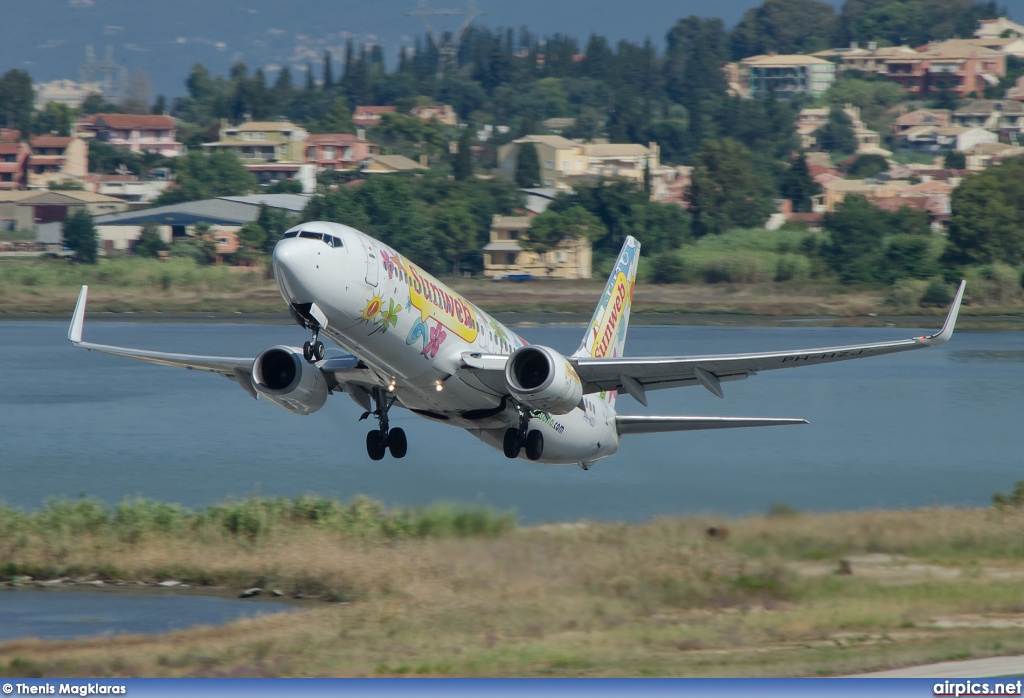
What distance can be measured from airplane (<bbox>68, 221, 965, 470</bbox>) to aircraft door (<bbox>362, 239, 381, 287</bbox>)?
35 millimetres

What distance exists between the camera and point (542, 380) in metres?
29.3

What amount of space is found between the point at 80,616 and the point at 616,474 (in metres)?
23.6

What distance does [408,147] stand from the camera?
196625 millimetres

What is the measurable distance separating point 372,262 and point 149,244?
9442 cm

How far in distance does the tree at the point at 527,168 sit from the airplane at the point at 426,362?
433 ft

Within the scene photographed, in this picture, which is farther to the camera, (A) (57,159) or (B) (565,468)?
(A) (57,159)

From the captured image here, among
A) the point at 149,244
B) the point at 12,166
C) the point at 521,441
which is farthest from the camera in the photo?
the point at 12,166

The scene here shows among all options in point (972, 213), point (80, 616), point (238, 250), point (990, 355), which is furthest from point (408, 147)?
point (80, 616)

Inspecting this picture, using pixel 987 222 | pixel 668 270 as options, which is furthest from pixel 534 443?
pixel 987 222

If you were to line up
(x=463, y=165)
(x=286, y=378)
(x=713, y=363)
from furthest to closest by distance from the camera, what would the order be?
(x=463, y=165)
(x=286, y=378)
(x=713, y=363)

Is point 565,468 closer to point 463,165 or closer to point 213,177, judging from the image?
point 463,165

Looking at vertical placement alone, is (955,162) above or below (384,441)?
below

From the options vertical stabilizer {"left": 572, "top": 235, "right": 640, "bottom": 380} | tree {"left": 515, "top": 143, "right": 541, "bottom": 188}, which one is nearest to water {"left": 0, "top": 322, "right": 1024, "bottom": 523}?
vertical stabilizer {"left": 572, "top": 235, "right": 640, "bottom": 380}

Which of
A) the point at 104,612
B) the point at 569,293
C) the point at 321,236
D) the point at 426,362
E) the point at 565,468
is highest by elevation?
the point at 321,236
